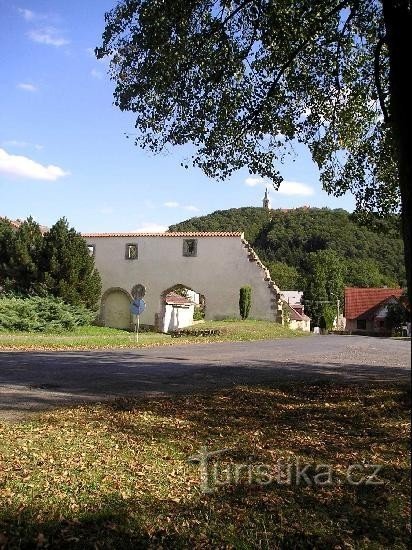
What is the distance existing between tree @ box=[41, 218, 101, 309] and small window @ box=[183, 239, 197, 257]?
7.80 m

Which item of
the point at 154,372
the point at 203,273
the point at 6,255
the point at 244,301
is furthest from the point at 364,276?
the point at 154,372

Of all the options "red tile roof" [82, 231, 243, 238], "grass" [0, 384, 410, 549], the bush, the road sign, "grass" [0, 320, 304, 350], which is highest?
"red tile roof" [82, 231, 243, 238]

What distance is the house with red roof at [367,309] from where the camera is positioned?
2383 inches

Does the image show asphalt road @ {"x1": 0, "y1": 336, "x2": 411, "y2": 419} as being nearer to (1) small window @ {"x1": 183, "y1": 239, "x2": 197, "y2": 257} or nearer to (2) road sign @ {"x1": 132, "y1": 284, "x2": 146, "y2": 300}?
(2) road sign @ {"x1": 132, "y1": 284, "x2": 146, "y2": 300}

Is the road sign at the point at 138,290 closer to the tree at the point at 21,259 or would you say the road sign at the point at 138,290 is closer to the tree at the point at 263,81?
the tree at the point at 21,259

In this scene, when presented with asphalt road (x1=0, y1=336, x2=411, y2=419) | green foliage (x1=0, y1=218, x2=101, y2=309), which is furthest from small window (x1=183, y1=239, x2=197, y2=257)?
asphalt road (x1=0, y1=336, x2=411, y2=419)

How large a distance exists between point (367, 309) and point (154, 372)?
183 ft

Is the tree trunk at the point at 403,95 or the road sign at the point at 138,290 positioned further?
the road sign at the point at 138,290

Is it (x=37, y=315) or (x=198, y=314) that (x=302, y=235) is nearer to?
(x=198, y=314)

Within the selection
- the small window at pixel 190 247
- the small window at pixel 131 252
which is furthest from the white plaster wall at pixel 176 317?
the small window at pixel 131 252

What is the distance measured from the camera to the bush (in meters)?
25.9

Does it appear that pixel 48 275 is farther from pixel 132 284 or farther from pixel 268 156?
pixel 268 156

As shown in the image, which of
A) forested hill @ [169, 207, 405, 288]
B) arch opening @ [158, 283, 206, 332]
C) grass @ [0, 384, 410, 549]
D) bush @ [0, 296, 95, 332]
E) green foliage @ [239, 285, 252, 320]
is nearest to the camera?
grass @ [0, 384, 410, 549]

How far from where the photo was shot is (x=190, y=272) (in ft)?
126
